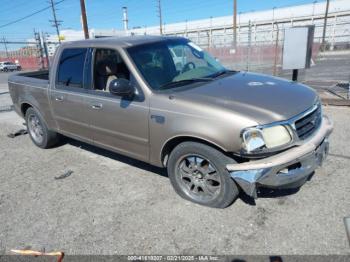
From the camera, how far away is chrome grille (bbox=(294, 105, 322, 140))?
3.04 m

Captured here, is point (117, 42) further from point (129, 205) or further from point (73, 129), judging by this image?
point (129, 205)

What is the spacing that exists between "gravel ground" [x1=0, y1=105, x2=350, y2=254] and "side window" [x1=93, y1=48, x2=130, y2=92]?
52.7 inches

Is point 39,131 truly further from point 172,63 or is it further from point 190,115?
point 190,115

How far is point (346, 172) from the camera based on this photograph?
4020mm

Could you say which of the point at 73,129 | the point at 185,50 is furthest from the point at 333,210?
the point at 73,129

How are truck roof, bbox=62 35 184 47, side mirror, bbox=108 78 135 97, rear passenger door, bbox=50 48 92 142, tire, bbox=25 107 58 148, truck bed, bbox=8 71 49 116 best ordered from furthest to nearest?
tire, bbox=25 107 58 148
truck bed, bbox=8 71 49 116
rear passenger door, bbox=50 48 92 142
truck roof, bbox=62 35 184 47
side mirror, bbox=108 78 135 97

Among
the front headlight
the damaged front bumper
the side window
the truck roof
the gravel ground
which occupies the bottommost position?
the gravel ground

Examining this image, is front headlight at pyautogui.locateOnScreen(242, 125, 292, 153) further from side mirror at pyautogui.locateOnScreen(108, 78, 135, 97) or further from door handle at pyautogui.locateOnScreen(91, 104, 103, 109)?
door handle at pyautogui.locateOnScreen(91, 104, 103, 109)

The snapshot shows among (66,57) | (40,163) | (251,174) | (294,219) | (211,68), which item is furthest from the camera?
(40,163)

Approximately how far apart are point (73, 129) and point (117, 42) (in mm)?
1616

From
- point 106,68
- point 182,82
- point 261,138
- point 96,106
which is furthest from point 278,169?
point 106,68

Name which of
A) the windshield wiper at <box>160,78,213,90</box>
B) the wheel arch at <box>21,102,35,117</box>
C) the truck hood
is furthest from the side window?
the wheel arch at <box>21,102,35,117</box>

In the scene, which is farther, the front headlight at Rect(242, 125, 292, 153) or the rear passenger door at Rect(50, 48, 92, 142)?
the rear passenger door at Rect(50, 48, 92, 142)

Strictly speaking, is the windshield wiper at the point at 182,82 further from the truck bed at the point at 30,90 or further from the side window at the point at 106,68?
the truck bed at the point at 30,90
